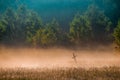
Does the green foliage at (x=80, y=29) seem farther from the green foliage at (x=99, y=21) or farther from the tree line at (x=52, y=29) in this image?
the green foliage at (x=99, y=21)

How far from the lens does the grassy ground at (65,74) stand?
2978cm

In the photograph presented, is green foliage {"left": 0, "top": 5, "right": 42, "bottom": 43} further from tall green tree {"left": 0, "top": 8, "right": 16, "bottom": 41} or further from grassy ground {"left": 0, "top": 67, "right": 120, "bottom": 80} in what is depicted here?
grassy ground {"left": 0, "top": 67, "right": 120, "bottom": 80}

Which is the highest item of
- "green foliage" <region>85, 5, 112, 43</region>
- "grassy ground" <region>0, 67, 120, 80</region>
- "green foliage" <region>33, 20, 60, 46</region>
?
"green foliage" <region>85, 5, 112, 43</region>

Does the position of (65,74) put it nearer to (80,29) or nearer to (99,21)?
(80,29)

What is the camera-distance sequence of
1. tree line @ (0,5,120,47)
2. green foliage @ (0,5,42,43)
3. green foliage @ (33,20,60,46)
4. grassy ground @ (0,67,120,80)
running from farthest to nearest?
1. green foliage @ (0,5,42,43)
2. tree line @ (0,5,120,47)
3. green foliage @ (33,20,60,46)
4. grassy ground @ (0,67,120,80)

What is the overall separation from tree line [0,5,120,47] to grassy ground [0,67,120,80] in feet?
82.0

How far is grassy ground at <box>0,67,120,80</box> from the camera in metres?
29.8

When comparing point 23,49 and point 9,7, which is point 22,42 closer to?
point 23,49

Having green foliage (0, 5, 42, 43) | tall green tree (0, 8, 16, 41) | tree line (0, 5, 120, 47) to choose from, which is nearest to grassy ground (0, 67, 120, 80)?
tree line (0, 5, 120, 47)

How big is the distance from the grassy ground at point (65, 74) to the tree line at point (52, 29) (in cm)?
2500

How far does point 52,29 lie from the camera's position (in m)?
59.8

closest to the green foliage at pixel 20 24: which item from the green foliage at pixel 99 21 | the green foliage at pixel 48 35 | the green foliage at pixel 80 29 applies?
the green foliage at pixel 48 35

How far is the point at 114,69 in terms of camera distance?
34.9m

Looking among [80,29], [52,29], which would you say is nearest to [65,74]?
[80,29]
